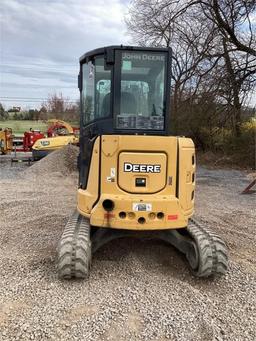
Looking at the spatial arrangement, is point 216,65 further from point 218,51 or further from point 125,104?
point 125,104

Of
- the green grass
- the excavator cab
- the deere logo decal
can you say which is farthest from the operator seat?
the green grass

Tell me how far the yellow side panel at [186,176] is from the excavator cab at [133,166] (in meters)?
0.01

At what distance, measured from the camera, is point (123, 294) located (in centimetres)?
431

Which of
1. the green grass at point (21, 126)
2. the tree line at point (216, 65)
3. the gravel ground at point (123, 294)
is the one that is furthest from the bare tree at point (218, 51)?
the green grass at point (21, 126)

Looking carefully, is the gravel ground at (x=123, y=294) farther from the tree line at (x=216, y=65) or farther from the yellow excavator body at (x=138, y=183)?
the tree line at (x=216, y=65)

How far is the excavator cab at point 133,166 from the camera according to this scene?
4609mm

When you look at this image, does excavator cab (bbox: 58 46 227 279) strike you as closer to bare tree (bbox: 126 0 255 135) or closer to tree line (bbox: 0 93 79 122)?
bare tree (bbox: 126 0 255 135)

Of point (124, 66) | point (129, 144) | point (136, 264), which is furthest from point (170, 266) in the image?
point (124, 66)

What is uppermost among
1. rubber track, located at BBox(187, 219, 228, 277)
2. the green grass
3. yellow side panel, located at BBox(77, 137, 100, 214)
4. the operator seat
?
the operator seat

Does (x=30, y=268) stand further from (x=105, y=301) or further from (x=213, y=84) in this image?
(x=213, y=84)

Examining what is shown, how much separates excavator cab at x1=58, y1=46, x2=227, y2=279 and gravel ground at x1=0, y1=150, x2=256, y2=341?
26cm

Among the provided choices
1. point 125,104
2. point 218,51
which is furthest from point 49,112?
point 125,104

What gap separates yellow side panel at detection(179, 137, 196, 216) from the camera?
4.78m

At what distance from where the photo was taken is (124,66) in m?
4.87
